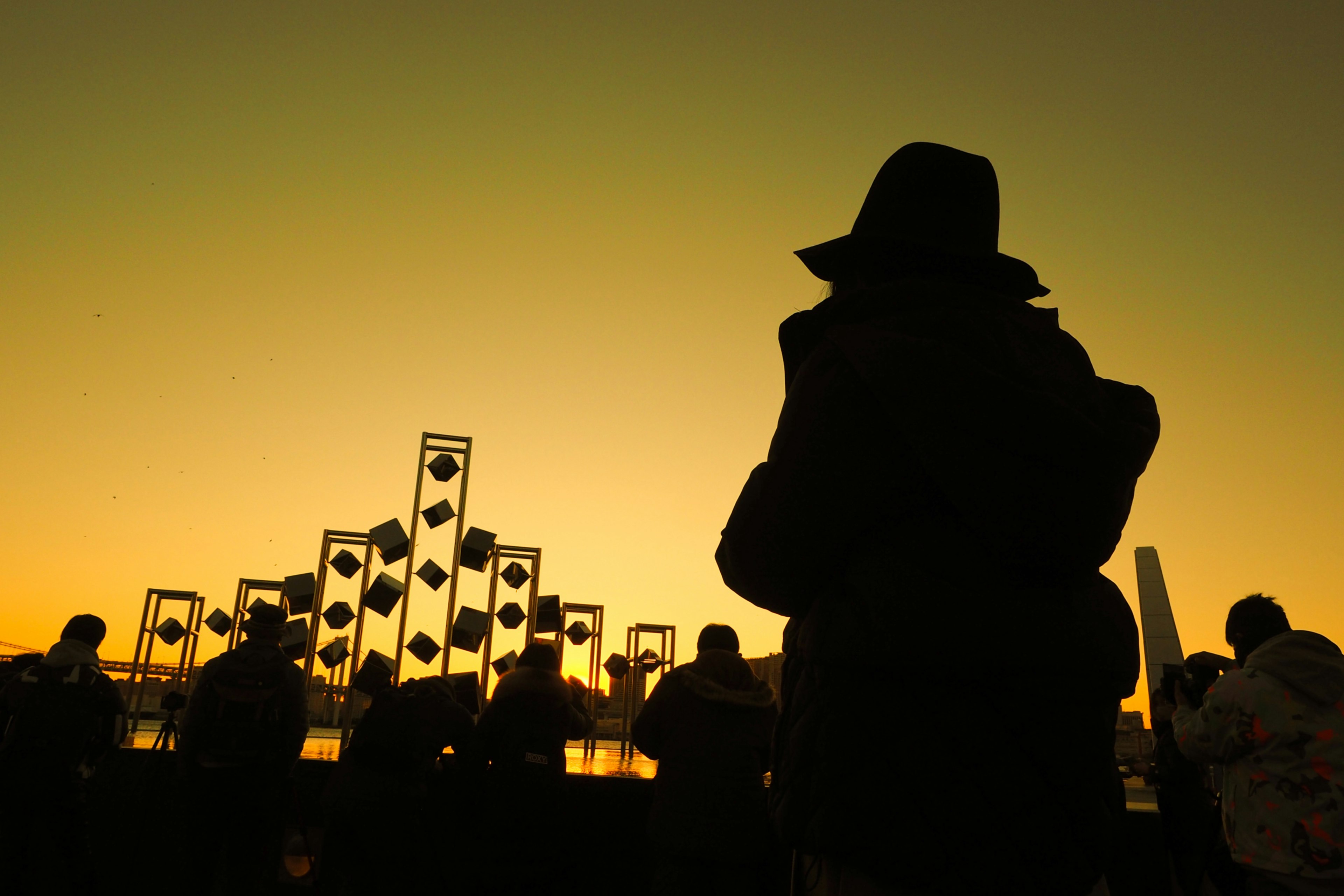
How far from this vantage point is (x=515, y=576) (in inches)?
423

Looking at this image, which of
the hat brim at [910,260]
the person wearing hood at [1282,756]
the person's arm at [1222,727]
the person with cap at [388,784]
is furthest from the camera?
the person with cap at [388,784]

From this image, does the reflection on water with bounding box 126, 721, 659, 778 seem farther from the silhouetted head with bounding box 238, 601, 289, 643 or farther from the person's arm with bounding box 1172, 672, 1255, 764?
the person's arm with bounding box 1172, 672, 1255, 764

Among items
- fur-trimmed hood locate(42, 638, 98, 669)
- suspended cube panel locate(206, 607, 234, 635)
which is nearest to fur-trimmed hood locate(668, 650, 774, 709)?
fur-trimmed hood locate(42, 638, 98, 669)

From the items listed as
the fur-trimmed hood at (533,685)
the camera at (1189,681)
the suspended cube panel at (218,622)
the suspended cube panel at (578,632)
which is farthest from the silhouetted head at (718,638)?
the suspended cube panel at (218,622)

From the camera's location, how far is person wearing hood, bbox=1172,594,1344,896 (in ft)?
7.79

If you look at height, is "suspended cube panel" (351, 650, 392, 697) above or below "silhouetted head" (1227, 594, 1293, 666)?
below

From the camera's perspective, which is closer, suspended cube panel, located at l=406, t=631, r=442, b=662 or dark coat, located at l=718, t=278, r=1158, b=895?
dark coat, located at l=718, t=278, r=1158, b=895

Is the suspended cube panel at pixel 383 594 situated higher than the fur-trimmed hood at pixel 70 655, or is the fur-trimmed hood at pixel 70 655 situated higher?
the suspended cube panel at pixel 383 594

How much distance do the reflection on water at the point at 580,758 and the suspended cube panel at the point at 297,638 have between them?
98cm

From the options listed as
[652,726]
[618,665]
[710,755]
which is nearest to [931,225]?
[710,755]

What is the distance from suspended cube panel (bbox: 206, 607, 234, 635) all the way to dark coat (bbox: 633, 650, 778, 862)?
37.4 ft

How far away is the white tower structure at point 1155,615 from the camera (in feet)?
36.6

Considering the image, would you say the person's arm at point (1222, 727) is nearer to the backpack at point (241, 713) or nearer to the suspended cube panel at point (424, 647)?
the backpack at point (241, 713)

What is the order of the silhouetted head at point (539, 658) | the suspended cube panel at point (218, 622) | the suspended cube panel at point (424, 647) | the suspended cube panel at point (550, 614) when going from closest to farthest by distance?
the silhouetted head at point (539, 658) < the suspended cube panel at point (424, 647) < the suspended cube panel at point (550, 614) < the suspended cube panel at point (218, 622)
